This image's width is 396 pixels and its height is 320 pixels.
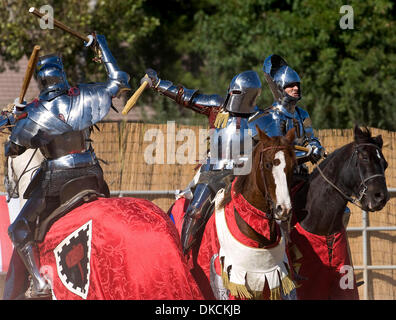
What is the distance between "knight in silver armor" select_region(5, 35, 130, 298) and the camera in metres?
6.36

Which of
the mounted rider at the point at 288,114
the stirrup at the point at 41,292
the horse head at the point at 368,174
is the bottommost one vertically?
the stirrup at the point at 41,292

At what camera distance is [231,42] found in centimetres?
1569

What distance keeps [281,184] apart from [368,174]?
1466 millimetres

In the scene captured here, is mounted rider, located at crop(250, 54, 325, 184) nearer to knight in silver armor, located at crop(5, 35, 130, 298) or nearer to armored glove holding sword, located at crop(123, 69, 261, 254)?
armored glove holding sword, located at crop(123, 69, 261, 254)

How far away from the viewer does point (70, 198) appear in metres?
6.35

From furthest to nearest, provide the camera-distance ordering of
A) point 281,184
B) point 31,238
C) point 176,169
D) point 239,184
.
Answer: point 176,169 → point 31,238 → point 239,184 → point 281,184

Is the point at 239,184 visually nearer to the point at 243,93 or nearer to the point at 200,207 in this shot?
the point at 200,207

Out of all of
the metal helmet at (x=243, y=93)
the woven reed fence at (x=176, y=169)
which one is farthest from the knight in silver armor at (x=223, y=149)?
the woven reed fence at (x=176, y=169)

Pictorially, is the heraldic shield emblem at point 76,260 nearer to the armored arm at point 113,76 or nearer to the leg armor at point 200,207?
the leg armor at point 200,207

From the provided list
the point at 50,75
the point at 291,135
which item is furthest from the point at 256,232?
the point at 50,75

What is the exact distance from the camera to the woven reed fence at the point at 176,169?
10219 mm

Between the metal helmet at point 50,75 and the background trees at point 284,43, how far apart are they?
22.1 ft
